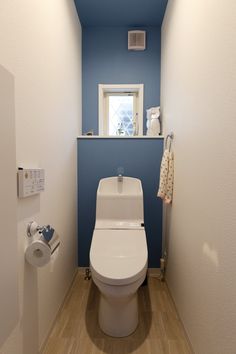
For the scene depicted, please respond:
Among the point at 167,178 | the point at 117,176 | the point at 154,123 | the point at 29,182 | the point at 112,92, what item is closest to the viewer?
the point at 29,182

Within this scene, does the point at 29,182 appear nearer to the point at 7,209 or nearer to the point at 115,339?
the point at 7,209

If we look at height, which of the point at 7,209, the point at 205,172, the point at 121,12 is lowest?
the point at 7,209

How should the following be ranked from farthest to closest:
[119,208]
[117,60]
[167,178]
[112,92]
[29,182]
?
1. [112,92]
2. [117,60]
3. [119,208]
4. [167,178]
5. [29,182]

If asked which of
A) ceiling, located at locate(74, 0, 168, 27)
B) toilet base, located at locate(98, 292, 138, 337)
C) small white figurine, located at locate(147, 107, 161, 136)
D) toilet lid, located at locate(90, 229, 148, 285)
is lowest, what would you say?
toilet base, located at locate(98, 292, 138, 337)

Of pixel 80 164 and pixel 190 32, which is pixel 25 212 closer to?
pixel 80 164

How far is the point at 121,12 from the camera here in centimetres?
204

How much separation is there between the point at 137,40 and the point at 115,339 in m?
2.60

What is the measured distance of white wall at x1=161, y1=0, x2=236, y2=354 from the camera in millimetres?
823

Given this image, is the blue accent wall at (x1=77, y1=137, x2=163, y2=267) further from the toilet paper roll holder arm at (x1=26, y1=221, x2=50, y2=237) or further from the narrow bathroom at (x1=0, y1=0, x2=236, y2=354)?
the toilet paper roll holder arm at (x1=26, y1=221, x2=50, y2=237)

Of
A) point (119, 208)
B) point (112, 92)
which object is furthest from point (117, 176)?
point (112, 92)

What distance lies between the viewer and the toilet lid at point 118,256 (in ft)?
3.99

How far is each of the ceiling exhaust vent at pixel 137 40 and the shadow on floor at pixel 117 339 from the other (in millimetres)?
2399

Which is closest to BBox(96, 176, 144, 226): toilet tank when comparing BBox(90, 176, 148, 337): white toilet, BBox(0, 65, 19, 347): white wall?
BBox(90, 176, 148, 337): white toilet

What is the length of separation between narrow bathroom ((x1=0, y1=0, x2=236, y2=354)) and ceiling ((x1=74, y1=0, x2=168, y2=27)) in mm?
13
